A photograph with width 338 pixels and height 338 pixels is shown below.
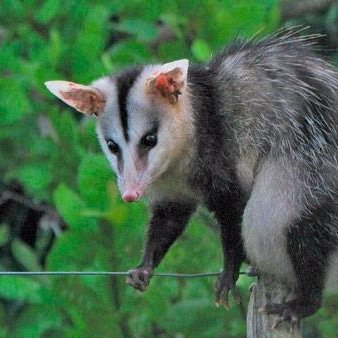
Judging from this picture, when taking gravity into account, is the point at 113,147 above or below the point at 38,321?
above

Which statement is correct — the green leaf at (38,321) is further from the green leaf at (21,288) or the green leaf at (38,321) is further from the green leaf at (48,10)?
the green leaf at (48,10)

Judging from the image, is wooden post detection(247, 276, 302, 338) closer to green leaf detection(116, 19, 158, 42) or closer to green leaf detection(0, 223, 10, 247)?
green leaf detection(116, 19, 158, 42)

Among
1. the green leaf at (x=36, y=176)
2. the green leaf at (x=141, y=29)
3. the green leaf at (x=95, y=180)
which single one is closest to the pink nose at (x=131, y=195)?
the green leaf at (x=95, y=180)

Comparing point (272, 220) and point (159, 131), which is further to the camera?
point (159, 131)

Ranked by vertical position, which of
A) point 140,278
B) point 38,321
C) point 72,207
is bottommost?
point 38,321

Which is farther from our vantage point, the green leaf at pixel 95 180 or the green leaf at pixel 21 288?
the green leaf at pixel 21 288

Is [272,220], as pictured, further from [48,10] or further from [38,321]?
[48,10]

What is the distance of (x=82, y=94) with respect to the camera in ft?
19.4

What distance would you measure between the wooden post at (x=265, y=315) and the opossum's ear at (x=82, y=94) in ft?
2.81

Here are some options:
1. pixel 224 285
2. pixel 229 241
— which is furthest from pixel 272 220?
pixel 224 285

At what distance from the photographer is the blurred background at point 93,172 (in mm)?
7543

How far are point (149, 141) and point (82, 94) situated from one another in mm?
338

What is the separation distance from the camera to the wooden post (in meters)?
5.58

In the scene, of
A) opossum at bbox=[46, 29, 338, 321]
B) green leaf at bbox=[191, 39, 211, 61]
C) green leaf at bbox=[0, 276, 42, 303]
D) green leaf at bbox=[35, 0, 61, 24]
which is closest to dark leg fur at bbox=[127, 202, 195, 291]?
opossum at bbox=[46, 29, 338, 321]
